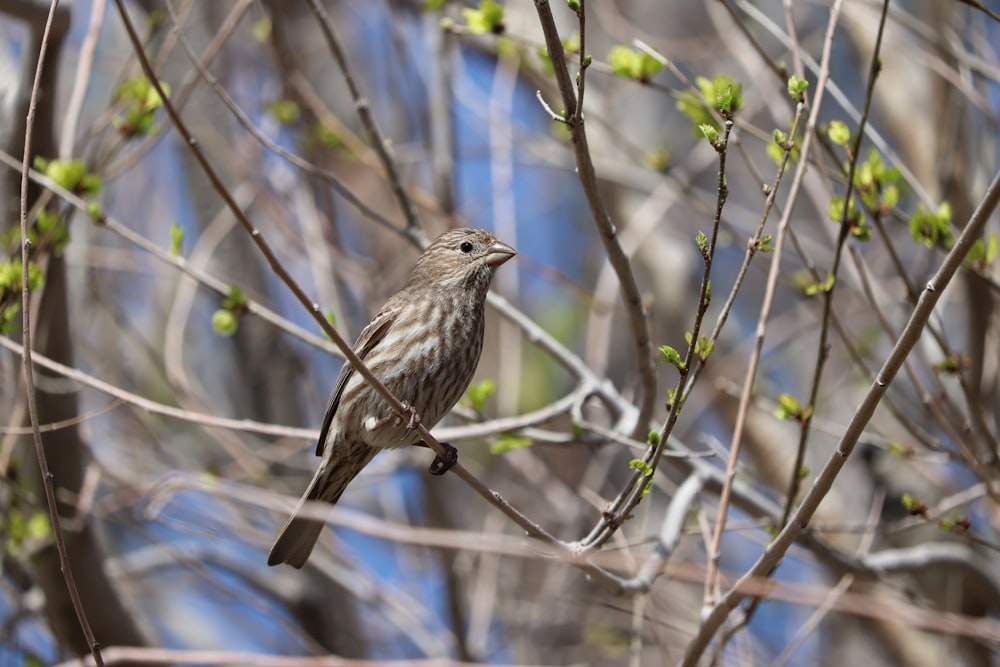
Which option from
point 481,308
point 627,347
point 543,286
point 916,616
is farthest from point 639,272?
point 916,616

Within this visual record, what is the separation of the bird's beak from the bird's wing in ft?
1.48

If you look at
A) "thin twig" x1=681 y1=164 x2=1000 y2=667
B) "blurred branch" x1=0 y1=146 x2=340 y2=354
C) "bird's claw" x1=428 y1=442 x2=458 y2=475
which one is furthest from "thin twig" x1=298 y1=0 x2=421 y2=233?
"thin twig" x1=681 y1=164 x2=1000 y2=667

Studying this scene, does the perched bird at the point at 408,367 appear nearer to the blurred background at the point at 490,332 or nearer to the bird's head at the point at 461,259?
the bird's head at the point at 461,259

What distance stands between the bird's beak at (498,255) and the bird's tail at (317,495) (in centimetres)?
91

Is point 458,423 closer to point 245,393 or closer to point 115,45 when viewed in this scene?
point 245,393

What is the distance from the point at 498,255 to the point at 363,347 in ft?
2.22

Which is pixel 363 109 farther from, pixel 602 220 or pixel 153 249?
pixel 602 220

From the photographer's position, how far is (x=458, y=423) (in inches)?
219

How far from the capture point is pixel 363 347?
4.38 meters

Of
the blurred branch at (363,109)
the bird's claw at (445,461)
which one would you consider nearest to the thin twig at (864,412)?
the bird's claw at (445,461)

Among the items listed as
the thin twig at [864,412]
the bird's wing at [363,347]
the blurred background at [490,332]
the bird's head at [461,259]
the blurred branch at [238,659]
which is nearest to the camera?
the thin twig at [864,412]

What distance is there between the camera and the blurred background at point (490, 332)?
4125 millimetres

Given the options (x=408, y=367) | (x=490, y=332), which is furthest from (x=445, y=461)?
(x=490, y=332)

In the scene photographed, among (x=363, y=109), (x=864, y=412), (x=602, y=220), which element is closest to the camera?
(x=864, y=412)
